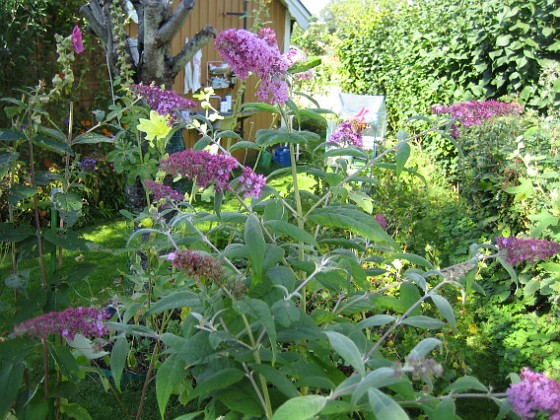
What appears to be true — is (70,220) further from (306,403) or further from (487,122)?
(487,122)

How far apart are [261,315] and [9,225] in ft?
3.56

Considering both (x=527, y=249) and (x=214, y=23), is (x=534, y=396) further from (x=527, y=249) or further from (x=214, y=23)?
(x=214, y=23)

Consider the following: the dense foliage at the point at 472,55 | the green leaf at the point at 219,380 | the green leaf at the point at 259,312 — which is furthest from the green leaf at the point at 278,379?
the dense foliage at the point at 472,55

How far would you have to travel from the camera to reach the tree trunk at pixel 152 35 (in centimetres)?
353

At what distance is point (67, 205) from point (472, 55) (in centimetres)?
658

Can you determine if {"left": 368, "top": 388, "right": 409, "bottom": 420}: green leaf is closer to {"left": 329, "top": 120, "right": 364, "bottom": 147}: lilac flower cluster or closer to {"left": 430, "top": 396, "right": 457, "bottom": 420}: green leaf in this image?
{"left": 430, "top": 396, "right": 457, "bottom": 420}: green leaf

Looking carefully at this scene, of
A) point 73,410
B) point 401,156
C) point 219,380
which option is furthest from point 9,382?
point 401,156

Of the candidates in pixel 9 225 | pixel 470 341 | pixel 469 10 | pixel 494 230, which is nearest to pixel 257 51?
pixel 9 225

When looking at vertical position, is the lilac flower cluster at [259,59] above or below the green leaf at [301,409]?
above

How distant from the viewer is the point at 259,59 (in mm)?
1632

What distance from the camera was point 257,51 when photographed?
Result: 1628 millimetres

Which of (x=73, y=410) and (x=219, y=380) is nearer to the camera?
(x=219, y=380)

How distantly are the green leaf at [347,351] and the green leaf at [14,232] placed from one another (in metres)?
1.14

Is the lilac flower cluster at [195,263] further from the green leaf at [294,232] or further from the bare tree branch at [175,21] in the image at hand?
the bare tree branch at [175,21]
